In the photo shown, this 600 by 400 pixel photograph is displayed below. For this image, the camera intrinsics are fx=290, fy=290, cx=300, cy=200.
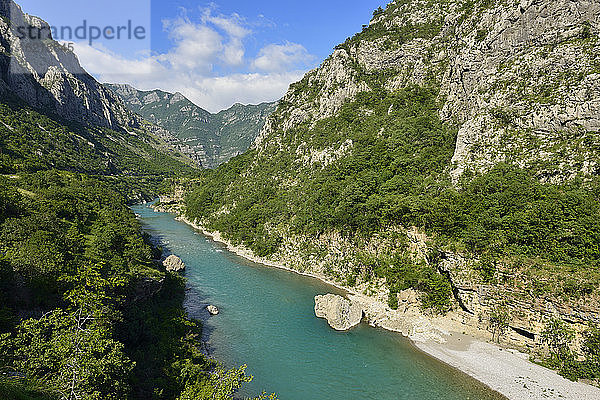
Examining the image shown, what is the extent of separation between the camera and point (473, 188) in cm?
3900

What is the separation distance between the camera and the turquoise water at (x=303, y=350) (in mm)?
24906

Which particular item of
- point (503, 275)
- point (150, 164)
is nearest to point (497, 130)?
point (503, 275)

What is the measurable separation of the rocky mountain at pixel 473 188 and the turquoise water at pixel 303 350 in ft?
19.6

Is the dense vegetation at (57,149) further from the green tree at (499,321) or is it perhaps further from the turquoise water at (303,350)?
the green tree at (499,321)

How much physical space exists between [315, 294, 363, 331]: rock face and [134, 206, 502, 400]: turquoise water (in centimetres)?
90

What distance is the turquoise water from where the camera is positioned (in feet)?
81.7

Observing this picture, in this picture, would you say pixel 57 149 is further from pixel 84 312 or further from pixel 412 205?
pixel 412 205

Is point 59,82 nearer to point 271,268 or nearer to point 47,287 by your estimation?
point 271,268

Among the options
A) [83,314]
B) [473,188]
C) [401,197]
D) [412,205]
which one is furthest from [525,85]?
[83,314]

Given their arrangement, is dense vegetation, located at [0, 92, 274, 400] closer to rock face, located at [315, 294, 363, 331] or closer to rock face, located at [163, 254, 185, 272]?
rock face, located at [163, 254, 185, 272]

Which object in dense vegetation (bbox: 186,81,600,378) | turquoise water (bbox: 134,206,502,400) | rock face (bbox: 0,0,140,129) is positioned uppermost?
rock face (bbox: 0,0,140,129)

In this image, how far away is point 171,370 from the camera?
23.9 m

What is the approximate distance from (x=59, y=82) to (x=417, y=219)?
631 ft

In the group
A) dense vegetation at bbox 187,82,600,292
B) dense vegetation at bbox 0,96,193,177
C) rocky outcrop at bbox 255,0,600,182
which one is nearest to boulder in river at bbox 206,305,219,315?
dense vegetation at bbox 187,82,600,292
